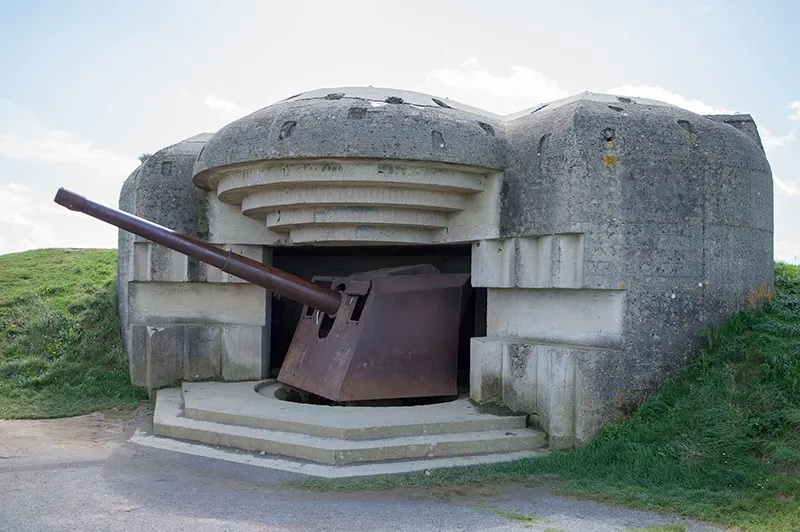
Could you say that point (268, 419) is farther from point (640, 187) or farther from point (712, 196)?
point (712, 196)

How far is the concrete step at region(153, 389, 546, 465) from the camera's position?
18.9 ft

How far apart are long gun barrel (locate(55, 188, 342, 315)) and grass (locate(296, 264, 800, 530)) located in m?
2.83

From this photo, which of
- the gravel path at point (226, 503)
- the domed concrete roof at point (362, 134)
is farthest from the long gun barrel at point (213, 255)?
the gravel path at point (226, 503)

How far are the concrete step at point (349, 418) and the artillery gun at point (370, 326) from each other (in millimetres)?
444

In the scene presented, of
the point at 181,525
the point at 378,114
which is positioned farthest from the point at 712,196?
the point at 181,525

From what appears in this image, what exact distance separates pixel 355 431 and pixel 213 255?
246 centimetres

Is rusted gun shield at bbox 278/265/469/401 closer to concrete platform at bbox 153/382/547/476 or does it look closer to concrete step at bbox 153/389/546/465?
concrete platform at bbox 153/382/547/476

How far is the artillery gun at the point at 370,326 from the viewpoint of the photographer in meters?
7.25

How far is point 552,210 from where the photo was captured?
264 inches

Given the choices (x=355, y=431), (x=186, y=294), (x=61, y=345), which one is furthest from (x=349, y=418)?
(x=61, y=345)

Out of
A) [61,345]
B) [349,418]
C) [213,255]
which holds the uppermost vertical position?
[213,255]

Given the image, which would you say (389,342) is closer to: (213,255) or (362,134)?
(213,255)

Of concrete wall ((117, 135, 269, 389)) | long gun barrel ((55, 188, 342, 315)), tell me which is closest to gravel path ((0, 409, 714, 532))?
long gun barrel ((55, 188, 342, 315))

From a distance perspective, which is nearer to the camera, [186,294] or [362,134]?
[362,134]
